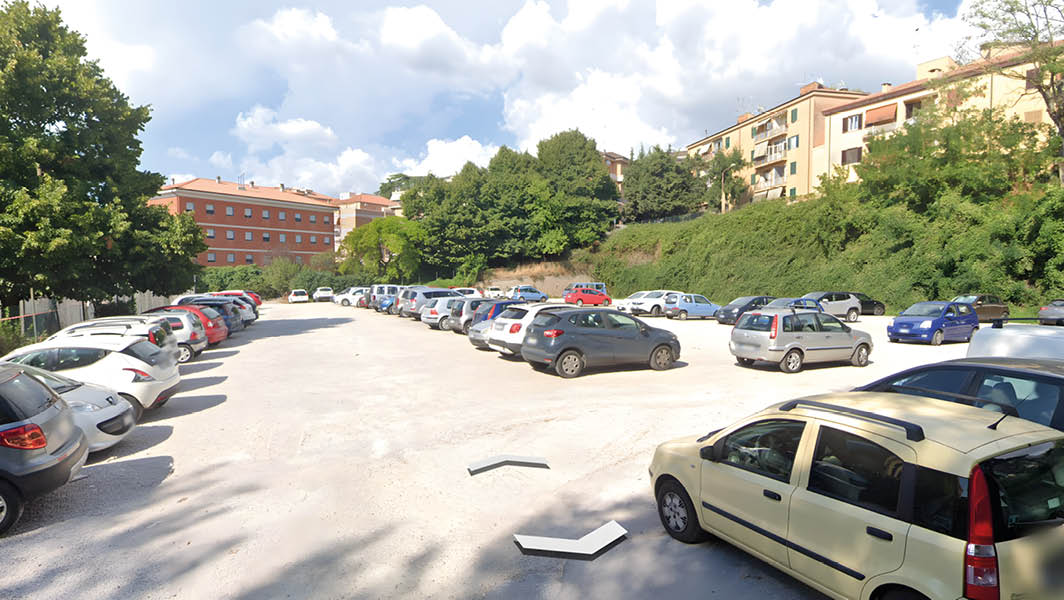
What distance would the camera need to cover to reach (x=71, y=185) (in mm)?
18844

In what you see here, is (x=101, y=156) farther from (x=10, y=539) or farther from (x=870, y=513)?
(x=870, y=513)

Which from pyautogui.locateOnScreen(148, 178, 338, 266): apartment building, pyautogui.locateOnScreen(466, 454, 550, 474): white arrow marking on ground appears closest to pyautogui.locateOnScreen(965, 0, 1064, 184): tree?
pyautogui.locateOnScreen(466, 454, 550, 474): white arrow marking on ground

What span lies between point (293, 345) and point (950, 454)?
20.1 m

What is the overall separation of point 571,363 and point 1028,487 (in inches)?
395

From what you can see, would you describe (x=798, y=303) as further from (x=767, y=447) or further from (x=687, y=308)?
(x=767, y=447)

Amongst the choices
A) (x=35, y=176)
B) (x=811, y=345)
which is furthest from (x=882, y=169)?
(x=35, y=176)

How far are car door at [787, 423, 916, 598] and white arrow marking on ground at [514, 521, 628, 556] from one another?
1520 millimetres

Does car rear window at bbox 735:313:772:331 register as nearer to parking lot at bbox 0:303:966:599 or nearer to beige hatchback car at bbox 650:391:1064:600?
parking lot at bbox 0:303:966:599

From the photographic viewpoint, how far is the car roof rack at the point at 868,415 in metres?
3.23

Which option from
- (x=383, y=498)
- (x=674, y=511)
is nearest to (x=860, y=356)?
(x=674, y=511)

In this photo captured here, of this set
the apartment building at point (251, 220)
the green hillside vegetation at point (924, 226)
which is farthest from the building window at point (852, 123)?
the apartment building at point (251, 220)

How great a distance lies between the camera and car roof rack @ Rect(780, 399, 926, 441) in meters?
3.23

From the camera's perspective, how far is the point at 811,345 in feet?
44.8

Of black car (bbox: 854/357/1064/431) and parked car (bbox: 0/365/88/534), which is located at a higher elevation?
black car (bbox: 854/357/1064/431)
